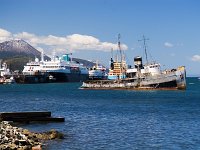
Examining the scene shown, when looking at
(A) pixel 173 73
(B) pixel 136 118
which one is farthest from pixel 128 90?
(B) pixel 136 118

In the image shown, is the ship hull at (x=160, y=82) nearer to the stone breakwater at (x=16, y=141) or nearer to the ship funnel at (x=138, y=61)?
the ship funnel at (x=138, y=61)

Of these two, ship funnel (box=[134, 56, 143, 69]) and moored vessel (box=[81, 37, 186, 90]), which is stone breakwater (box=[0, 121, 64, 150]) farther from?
ship funnel (box=[134, 56, 143, 69])

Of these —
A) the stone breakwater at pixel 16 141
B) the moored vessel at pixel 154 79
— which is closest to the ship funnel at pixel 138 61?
the moored vessel at pixel 154 79

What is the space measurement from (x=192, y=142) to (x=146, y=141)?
13.8 ft

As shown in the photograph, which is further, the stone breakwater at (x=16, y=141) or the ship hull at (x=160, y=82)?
the ship hull at (x=160, y=82)

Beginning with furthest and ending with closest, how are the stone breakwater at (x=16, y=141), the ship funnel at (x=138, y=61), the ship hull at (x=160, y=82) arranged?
the ship funnel at (x=138, y=61)
the ship hull at (x=160, y=82)
the stone breakwater at (x=16, y=141)

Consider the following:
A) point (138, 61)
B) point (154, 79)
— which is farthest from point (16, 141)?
point (138, 61)

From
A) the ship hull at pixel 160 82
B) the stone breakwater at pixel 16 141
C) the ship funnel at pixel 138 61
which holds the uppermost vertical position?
the ship funnel at pixel 138 61

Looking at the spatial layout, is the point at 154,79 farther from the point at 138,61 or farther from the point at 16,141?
the point at 16,141

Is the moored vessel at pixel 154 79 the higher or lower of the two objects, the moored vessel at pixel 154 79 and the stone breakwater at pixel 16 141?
the higher

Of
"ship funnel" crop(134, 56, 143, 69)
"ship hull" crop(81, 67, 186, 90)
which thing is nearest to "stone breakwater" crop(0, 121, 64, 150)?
"ship hull" crop(81, 67, 186, 90)

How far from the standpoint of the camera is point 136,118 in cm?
6341

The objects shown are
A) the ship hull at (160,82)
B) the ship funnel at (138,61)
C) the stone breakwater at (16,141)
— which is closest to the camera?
the stone breakwater at (16,141)

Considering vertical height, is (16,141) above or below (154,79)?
below
